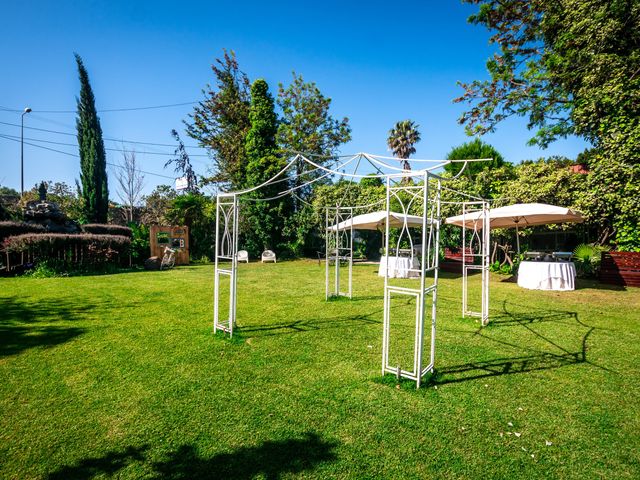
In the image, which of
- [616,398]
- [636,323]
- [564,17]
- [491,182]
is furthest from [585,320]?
[564,17]

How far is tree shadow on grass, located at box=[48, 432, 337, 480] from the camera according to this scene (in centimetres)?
228

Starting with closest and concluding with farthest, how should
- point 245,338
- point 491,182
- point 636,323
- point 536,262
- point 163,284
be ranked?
point 245,338
point 636,323
point 536,262
point 163,284
point 491,182

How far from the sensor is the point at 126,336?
5281 millimetres

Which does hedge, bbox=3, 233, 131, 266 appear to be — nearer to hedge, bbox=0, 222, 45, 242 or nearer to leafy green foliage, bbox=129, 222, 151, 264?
hedge, bbox=0, 222, 45, 242

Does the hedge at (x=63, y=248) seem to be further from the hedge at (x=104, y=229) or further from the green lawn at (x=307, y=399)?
the green lawn at (x=307, y=399)

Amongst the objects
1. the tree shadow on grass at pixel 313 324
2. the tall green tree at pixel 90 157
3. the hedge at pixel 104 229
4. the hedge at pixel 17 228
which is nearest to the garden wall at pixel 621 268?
the tree shadow on grass at pixel 313 324

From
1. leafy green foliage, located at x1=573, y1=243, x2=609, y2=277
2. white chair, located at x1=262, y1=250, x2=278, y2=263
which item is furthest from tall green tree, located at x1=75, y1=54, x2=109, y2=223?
leafy green foliage, located at x1=573, y1=243, x2=609, y2=277

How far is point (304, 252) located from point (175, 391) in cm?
1740

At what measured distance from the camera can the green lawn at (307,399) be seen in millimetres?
2422

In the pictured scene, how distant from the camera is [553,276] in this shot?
9.52 m

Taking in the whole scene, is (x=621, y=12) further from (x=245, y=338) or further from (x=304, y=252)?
(x=304, y=252)

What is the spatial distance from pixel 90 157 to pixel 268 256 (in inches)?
546

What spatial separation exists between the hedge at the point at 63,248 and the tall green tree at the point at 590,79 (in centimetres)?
1900

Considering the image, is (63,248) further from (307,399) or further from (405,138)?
(405,138)
